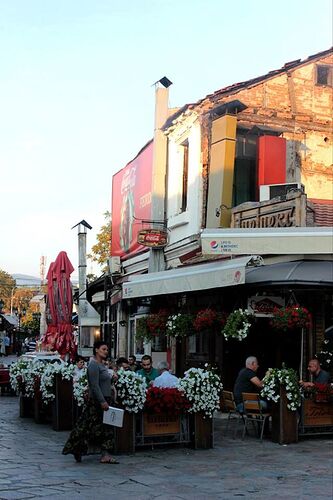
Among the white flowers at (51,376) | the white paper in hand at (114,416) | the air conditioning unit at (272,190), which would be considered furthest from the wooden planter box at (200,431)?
the air conditioning unit at (272,190)

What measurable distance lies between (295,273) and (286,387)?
241 cm

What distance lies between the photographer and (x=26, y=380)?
45.3 ft

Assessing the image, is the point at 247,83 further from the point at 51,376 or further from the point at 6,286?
the point at 6,286

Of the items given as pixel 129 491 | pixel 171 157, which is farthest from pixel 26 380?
pixel 171 157

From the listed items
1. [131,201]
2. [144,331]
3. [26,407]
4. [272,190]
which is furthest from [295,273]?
[131,201]

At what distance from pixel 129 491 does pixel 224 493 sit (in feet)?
3.33

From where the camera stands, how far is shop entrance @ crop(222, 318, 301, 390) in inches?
564

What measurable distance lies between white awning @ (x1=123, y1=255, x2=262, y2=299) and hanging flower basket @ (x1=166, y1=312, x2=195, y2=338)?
618 mm

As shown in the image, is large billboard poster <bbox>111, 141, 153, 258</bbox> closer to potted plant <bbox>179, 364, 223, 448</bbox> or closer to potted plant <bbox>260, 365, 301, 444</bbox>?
potted plant <bbox>260, 365, 301, 444</bbox>

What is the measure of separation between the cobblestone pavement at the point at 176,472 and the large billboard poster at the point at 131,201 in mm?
10831

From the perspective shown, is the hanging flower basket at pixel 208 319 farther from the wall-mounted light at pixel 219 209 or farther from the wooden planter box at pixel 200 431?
the wooden planter box at pixel 200 431

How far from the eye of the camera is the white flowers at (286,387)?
10977 mm

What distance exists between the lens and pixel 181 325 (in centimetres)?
1492

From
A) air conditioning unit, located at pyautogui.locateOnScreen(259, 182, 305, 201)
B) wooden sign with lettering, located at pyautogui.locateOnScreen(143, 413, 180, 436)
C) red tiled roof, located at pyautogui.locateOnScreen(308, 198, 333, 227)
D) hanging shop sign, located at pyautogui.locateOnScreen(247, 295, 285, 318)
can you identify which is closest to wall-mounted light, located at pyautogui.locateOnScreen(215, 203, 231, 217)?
air conditioning unit, located at pyautogui.locateOnScreen(259, 182, 305, 201)
